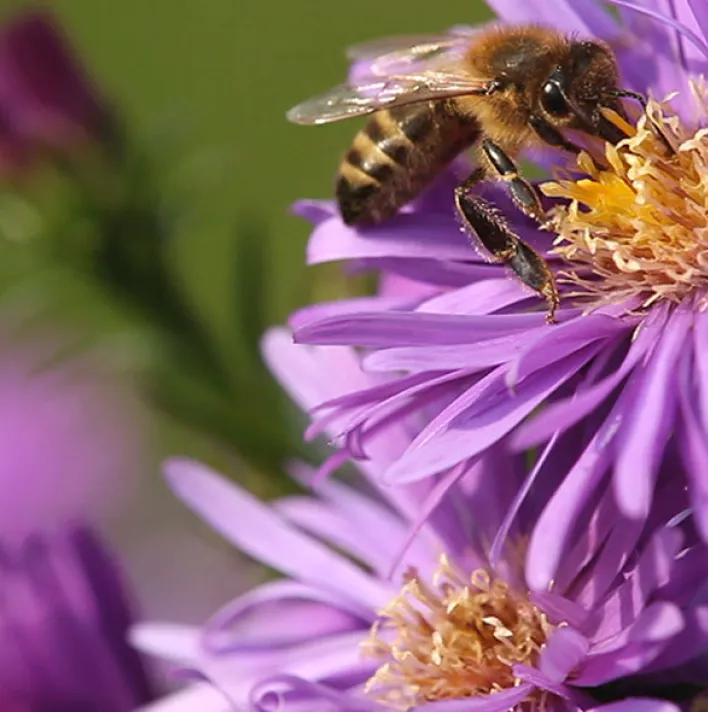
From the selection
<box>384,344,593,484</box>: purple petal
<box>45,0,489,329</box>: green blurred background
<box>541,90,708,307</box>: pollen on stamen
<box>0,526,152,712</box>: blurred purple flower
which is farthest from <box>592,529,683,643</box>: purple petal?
<box>45,0,489,329</box>: green blurred background

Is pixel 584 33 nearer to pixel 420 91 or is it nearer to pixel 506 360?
pixel 420 91

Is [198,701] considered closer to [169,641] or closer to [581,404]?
[169,641]

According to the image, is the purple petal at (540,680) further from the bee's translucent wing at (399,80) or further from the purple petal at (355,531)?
the bee's translucent wing at (399,80)

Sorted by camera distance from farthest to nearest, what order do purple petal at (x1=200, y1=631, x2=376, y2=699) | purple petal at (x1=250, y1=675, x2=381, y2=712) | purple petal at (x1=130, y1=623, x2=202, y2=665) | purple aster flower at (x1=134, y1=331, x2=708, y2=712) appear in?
purple petal at (x1=130, y1=623, x2=202, y2=665)
purple petal at (x1=200, y1=631, x2=376, y2=699)
purple petal at (x1=250, y1=675, x2=381, y2=712)
purple aster flower at (x1=134, y1=331, x2=708, y2=712)

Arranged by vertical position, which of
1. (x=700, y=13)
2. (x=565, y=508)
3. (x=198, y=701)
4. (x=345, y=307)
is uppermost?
(x=700, y=13)

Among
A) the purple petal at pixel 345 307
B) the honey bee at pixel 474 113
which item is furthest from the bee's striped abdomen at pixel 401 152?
the purple petal at pixel 345 307

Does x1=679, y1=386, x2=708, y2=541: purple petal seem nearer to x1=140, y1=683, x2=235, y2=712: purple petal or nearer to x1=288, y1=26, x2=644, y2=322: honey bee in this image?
x1=288, y1=26, x2=644, y2=322: honey bee

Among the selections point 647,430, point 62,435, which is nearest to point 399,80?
point 647,430
